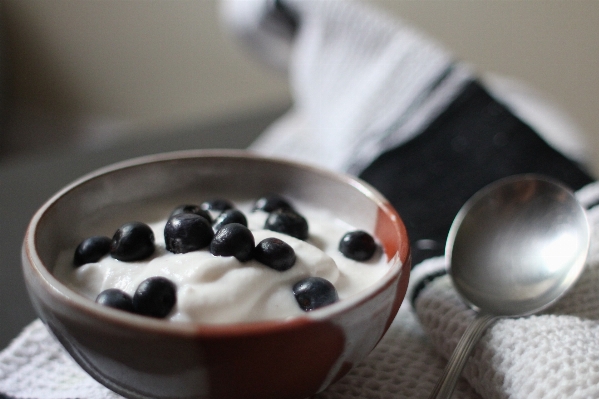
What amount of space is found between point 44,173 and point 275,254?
2.02 feet

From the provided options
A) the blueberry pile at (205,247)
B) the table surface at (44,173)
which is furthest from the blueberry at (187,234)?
the table surface at (44,173)

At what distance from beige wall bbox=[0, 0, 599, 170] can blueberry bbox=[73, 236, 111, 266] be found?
1474 mm

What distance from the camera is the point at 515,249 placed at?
621mm

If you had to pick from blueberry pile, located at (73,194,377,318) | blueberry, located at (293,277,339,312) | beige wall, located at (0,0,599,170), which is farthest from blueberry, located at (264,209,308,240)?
beige wall, located at (0,0,599,170)

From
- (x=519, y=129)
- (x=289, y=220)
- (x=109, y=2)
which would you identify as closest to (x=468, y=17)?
(x=519, y=129)

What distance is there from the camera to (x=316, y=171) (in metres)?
0.64

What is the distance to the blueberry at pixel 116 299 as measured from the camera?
420 mm

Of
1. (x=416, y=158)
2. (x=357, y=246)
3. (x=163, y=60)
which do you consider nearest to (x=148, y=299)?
(x=357, y=246)

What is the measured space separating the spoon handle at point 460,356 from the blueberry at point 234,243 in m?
0.20

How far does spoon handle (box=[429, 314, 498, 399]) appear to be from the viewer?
47cm

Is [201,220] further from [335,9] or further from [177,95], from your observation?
[177,95]

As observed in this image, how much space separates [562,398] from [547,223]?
0.82 feet

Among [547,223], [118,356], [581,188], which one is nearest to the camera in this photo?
[118,356]

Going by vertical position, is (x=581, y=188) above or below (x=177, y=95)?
above
